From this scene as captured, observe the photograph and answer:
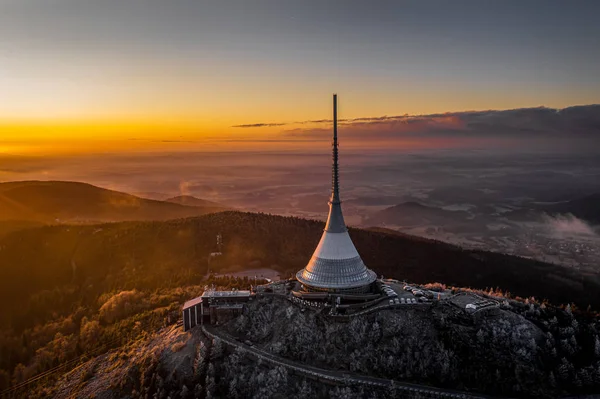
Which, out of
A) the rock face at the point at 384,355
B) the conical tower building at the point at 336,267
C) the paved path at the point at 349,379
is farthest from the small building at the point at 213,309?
the conical tower building at the point at 336,267

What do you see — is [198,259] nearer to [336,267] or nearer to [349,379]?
[336,267]

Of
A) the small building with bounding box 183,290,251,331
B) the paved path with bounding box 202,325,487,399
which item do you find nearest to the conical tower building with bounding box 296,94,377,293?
the small building with bounding box 183,290,251,331

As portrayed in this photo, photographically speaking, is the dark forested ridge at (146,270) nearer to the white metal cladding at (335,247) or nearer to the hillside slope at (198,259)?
the hillside slope at (198,259)

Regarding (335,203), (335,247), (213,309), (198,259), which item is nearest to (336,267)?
(335,247)

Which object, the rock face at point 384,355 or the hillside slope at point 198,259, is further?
the hillside slope at point 198,259

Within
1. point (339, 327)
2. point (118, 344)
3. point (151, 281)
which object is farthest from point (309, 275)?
point (151, 281)

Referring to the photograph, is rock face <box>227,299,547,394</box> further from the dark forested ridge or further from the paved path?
the dark forested ridge

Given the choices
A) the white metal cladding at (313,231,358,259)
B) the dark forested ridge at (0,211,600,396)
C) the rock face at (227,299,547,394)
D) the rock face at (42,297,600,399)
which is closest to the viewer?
the rock face at (42,297,600,399)
